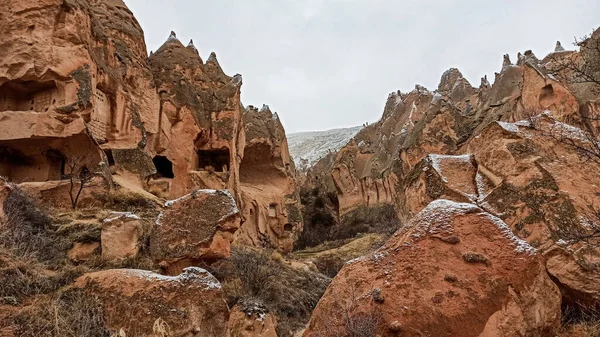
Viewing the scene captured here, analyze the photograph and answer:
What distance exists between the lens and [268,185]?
77.0 feet

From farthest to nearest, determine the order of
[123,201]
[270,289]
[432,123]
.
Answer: [432,123], [123,201], [270,289]

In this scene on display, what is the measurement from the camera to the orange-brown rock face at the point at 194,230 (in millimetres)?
7570

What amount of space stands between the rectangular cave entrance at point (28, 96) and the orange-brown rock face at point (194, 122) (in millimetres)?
4369

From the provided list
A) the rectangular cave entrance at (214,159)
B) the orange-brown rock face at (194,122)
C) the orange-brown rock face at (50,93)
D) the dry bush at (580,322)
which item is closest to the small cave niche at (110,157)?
the orange-brown rock face at (50,93)

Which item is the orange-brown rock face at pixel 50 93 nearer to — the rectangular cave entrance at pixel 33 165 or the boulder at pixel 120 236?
the rectangular cave entrance at pixel 33 165

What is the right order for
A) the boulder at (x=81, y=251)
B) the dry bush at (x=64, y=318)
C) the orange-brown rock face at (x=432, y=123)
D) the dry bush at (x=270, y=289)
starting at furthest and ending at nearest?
the orange-brown rock face at (x=432, y=123), the dry bush at (x=270, y=289), the boulder at (x=81, y=251), the dry bush at (x=64, y=318)

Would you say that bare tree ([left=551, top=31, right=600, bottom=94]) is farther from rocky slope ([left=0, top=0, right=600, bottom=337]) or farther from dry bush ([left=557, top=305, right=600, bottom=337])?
dry bush ([left=557, top=305, right=600, bottom=337])

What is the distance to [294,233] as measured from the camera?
892 inches

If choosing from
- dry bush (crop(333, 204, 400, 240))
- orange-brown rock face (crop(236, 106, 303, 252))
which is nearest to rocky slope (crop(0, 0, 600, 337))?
orange-brown rock face (crop(236, 106, 303, 252))

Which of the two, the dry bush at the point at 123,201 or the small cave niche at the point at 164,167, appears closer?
the dry bush at the point at 123,201

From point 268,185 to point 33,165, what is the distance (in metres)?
11.7

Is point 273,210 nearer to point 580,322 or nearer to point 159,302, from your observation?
point 159,302

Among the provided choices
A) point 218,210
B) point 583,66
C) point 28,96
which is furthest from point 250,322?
point 28,96

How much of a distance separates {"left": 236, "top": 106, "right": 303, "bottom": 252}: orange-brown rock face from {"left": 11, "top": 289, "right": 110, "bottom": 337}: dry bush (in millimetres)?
14938
